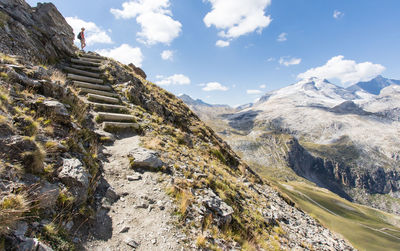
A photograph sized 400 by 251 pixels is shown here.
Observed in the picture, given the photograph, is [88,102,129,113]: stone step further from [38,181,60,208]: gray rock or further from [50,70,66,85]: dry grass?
[38,181,60,208]: gray rock

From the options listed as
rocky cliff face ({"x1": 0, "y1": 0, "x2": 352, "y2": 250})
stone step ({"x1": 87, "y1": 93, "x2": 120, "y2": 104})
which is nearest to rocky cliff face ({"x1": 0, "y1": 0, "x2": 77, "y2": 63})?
rocky cliff face ({"x1": 0, "y1": 0, "x2": 352, "y2": 250})

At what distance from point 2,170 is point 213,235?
642cm

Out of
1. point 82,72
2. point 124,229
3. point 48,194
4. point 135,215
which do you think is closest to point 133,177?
point 135,215

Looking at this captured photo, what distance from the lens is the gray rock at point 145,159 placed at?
877 centimetres

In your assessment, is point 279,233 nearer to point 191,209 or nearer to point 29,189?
→ point 191,209

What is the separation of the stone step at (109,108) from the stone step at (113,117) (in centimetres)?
114

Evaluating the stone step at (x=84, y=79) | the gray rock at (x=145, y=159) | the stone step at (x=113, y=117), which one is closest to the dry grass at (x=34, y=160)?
the gray rock at (x=145, y=159)

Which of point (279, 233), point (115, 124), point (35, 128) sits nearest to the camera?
point (35, 128)

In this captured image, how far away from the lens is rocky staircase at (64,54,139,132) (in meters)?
12.2

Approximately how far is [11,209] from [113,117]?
9.38 metres

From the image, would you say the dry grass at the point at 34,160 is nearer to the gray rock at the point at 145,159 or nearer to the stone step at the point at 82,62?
the gray rock at the point at 145,159

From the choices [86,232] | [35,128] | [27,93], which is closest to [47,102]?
[27,93]

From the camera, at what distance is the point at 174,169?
9422 mm

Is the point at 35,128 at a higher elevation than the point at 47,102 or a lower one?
lower
